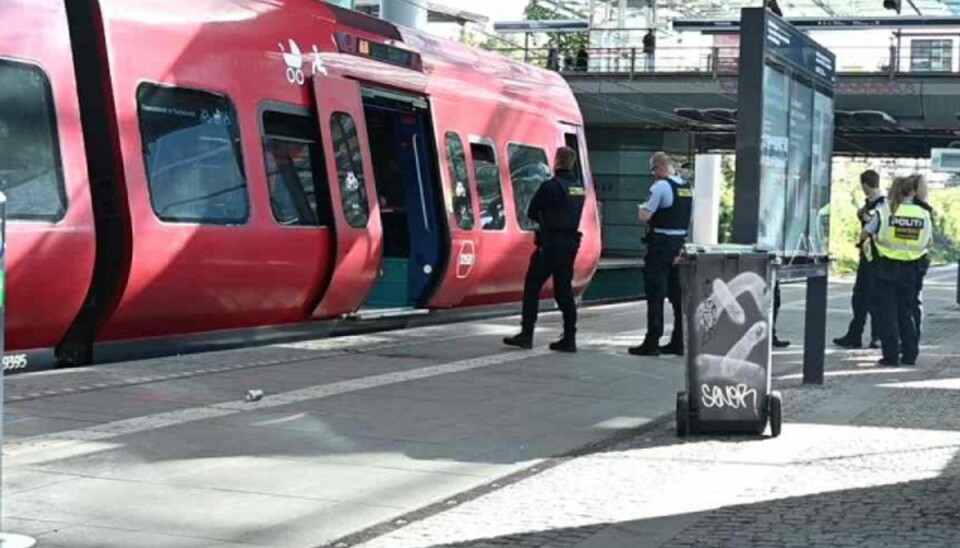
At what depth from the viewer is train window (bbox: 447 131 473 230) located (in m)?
14.6

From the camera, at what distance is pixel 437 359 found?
11734 mm

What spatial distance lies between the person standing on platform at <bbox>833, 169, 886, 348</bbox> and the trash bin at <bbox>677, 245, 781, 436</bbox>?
5143mm

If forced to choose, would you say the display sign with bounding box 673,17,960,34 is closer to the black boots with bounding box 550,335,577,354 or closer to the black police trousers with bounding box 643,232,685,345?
the black police trousers with bounding box 643,232,685,345

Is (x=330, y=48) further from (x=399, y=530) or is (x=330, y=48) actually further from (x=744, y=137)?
(x=399, y=530)

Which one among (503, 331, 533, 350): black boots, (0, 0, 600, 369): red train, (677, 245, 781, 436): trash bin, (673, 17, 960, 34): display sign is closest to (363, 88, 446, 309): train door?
(0, 0, 600, 369): red train

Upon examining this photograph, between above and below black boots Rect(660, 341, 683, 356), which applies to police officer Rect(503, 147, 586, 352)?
above

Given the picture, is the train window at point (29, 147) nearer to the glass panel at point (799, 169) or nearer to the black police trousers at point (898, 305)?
the glass panel at point (799, 169)

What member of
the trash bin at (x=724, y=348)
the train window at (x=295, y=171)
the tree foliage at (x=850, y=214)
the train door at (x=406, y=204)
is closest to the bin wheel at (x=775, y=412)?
the trash bin at (x=724, y=348)

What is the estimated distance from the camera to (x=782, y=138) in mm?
9719

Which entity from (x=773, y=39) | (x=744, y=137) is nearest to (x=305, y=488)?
(x=744, y=137)

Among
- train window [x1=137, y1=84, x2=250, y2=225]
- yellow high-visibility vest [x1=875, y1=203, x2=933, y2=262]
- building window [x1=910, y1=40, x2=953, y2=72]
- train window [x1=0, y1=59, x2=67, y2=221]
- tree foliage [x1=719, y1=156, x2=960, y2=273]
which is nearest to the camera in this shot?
train window [x1=0, y1=59, x2=67, y2=221]

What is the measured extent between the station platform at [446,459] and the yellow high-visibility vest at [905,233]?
1668 mm

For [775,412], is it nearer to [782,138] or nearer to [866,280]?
[782,138]

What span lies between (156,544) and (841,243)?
45.0 meters
